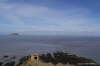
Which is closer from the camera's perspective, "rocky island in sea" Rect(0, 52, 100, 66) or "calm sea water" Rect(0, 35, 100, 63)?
"rocky island in sea" Rect(0, 52, 100, 66)

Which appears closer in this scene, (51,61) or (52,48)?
(51,61)

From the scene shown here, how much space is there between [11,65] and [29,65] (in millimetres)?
11162

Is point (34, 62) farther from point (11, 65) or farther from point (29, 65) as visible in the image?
point (11, 65)

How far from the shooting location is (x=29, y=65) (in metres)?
9.44

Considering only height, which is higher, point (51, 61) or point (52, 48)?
point (52, 48)

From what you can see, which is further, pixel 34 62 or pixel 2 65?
pixel 2 65

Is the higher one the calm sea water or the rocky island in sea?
the calm sea water

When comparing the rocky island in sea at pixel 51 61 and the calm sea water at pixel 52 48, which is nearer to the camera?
the rocky island in sea at pixel 51 61

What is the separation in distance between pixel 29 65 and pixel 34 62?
1.08ft

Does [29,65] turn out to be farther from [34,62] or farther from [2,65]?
[2,65]

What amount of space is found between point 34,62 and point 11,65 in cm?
1122

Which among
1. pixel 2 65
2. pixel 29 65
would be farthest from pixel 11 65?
pixel 29 65

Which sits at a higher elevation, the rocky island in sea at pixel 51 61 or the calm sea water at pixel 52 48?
the calm sea water at pixel 52 48

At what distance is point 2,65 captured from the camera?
775 inches
